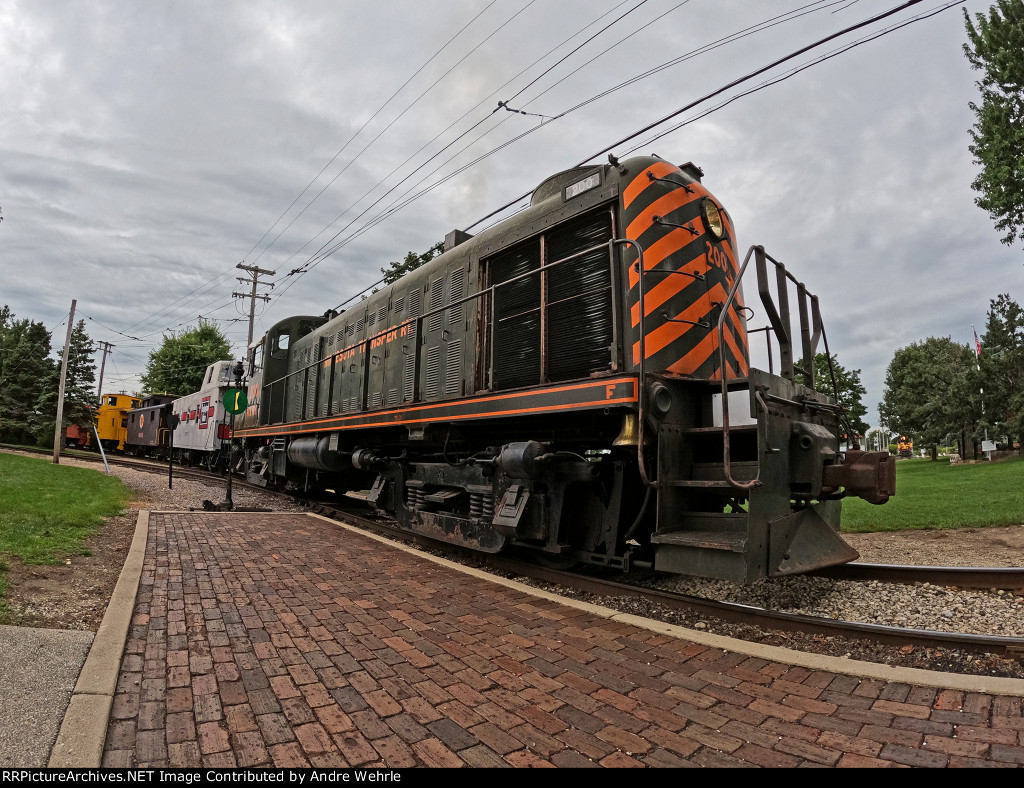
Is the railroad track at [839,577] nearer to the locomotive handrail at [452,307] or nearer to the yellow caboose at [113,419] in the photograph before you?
the locomotive handrail at [452,307]

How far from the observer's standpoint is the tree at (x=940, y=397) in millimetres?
35062

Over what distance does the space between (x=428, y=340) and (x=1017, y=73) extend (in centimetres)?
1722

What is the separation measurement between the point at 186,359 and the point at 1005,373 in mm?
59702

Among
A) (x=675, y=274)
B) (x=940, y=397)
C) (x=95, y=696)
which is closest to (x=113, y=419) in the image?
(x=95, y=696)

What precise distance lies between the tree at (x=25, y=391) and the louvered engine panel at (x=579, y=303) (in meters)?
32.2

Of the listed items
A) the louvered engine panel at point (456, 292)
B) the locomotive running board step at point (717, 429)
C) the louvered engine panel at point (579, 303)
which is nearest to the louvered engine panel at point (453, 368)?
the louvered engine panel at point (456, 292)

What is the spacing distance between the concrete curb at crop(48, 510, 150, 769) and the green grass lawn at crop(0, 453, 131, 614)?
763 mm

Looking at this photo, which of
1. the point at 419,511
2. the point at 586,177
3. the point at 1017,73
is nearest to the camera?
the point at 586,177

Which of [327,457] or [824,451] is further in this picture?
[327,457]

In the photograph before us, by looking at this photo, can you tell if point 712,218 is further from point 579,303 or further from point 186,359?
point 186,359

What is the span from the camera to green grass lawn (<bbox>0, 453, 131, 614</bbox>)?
532 cm
